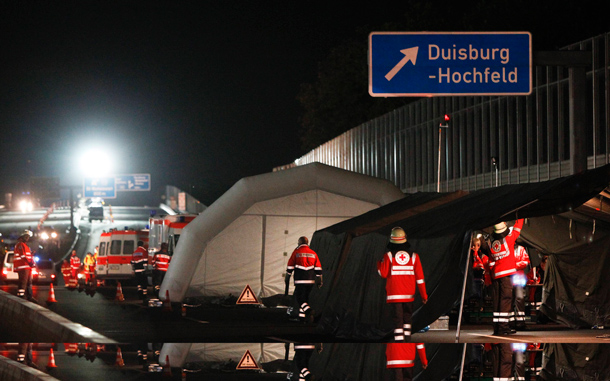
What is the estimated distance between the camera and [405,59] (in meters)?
14.4

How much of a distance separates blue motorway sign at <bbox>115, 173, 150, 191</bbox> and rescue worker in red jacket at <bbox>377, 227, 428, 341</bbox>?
102 metres

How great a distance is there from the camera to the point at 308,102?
277 ft

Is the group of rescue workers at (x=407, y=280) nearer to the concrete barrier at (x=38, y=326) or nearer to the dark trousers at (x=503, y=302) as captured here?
the dark trousers at (x=503, y=302)

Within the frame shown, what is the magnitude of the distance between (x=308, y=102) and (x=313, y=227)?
57.2 meters

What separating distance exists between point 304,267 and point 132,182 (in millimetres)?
98097

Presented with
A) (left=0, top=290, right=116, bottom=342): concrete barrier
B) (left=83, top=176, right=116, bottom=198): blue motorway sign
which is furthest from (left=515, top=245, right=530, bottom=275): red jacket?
(left=83, top=176, right=116, bottom=198): blue motorway sign

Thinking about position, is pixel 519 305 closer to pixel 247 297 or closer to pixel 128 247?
pixel 247 297

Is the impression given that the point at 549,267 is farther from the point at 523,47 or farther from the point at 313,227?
the point at 313,227

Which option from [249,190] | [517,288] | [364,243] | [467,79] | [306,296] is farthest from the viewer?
[249,190]

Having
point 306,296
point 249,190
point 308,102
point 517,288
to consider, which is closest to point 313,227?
point 249,190

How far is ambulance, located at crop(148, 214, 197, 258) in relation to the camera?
32.4m

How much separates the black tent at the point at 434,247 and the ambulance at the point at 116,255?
2095 centimetres

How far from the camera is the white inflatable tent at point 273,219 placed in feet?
87.2

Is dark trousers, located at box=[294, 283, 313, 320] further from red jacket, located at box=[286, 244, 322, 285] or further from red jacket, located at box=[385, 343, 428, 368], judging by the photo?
red jacket, located at box=[385, 343, 428, 368]
